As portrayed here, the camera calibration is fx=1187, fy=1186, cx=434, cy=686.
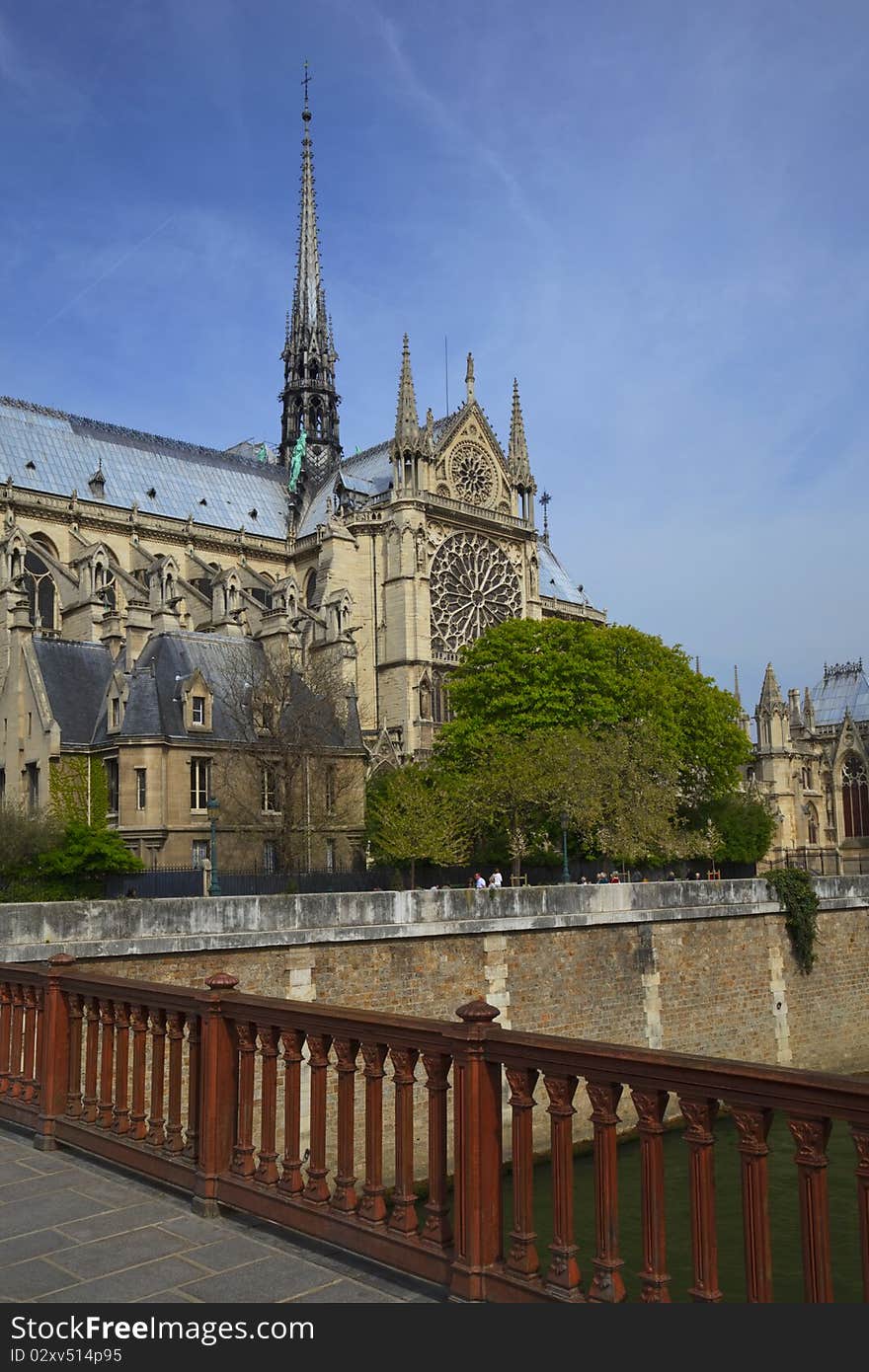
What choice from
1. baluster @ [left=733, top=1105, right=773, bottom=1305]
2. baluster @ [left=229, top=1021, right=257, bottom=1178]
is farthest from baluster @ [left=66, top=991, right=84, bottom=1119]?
baluster @ [left=733, top=1105, right=773, bottom=1305]

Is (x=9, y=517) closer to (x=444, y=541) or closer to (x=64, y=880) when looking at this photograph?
(x=444, y=541)

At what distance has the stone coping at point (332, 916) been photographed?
1592 centimetres

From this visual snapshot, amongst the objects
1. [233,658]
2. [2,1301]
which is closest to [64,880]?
[233,658]

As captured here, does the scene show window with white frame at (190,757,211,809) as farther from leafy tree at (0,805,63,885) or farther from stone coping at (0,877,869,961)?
stone coping at (0,877,869,961)

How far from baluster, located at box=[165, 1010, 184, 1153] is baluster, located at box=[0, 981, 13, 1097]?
7.99 ft

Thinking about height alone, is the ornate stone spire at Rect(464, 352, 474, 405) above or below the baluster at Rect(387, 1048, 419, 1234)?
above

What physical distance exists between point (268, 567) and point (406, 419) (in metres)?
10.4

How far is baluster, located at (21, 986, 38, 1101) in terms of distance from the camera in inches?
347

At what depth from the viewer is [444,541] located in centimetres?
5912

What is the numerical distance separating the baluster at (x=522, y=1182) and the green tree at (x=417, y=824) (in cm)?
2890

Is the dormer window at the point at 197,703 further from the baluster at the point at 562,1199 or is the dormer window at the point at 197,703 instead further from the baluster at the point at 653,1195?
the baluster at the point at 653,1195

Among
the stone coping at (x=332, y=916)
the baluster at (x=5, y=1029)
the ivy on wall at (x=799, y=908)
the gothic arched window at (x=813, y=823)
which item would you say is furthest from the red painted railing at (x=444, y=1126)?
the gothic arched window at (x=813, y=823)

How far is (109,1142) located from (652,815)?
29.1 m

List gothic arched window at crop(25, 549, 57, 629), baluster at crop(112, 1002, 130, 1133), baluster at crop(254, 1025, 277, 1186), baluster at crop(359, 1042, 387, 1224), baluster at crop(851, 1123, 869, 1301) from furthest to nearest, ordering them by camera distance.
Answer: gothic arched window at crop(25, 549, 57, 629)
baluster at crop(112, 1002, 130, 1133)
baluster at crop(254, 1025, 277, 1186)
baluster at crop(359, 1042, 387, 1224)
baluster at crop(851, 1123, 869, 1301)
